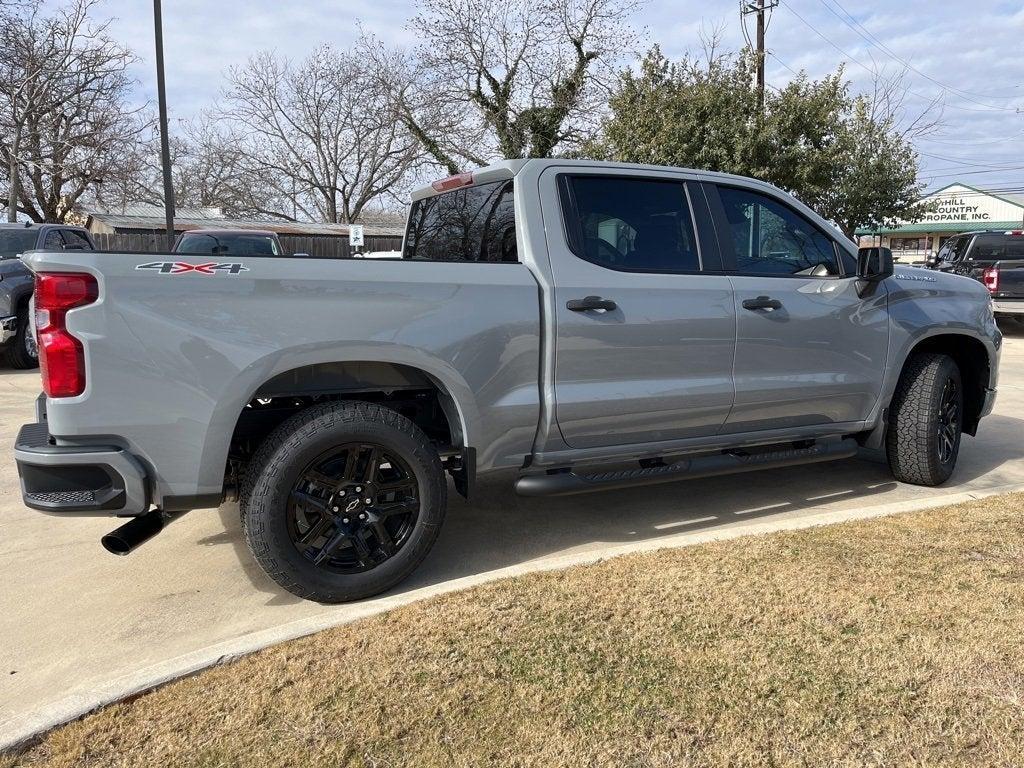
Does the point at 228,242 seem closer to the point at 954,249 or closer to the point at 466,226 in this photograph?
Result: the point at 466,226

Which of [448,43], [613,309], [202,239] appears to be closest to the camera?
[613,309]

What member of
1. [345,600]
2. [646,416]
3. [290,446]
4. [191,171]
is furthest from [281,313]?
[191,171]

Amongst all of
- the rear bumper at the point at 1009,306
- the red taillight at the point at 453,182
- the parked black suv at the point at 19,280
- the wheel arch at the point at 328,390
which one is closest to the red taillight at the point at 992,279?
the rear bumper at the point at 1009,306

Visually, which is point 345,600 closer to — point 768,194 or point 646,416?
point 646,416

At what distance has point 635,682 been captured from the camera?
2752mm

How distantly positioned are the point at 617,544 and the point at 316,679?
1.90 metres

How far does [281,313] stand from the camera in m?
3.29

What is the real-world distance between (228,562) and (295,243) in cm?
2606

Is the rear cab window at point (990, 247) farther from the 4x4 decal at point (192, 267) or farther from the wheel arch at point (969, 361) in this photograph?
the 4x4 decal at point (192, 267)

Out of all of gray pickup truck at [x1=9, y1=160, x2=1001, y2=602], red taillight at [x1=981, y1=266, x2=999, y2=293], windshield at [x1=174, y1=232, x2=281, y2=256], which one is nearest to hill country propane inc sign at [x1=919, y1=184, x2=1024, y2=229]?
red taillight at [x1=981, y1=266, x2=999, y2=293]

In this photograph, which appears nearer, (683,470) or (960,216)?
(683,470)

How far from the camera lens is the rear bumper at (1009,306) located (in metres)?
14.6

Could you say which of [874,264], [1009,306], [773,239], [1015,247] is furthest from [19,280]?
[1015,247]

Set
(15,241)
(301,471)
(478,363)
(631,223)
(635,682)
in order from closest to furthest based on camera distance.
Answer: (635,682)
(301,471)
(478,363)
(631,223)
(15,241)
